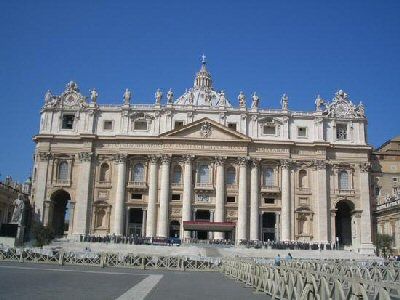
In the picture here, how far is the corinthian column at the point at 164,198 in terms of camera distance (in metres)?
69.3

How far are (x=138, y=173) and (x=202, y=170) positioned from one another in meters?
9.49

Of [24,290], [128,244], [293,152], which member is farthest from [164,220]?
[24,290]

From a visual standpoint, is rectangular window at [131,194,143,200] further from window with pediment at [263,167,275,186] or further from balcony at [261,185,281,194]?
window with pediment at [263,167,275,186]

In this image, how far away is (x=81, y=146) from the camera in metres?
73.4

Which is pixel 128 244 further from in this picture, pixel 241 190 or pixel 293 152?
pixel 293 152

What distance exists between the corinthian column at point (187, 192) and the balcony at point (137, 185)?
19.6ft

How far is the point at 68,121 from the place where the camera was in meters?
75.8

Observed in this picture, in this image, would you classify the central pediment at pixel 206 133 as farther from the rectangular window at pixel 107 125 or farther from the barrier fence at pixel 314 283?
the barrier fence at pixel 314 283

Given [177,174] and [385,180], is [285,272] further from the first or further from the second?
[385,180]

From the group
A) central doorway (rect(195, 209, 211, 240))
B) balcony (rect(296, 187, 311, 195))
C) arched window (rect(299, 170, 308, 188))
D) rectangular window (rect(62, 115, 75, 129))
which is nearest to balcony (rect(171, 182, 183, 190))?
central doorway (rect(195, 209, 211, 240))

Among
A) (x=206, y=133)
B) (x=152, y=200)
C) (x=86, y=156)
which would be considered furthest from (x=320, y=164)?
(x=86, y=156)

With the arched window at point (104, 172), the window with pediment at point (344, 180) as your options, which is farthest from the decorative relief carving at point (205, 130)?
the window with pediment at point (344, 180)

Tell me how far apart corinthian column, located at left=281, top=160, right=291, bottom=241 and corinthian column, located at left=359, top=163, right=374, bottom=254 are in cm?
1055

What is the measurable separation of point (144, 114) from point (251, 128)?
16.2 metres
